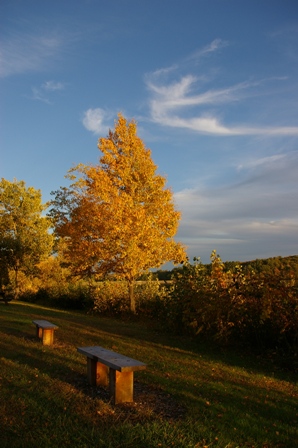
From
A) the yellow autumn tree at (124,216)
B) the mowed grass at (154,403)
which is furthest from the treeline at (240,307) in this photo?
the yellow autumn tree at (124,216)

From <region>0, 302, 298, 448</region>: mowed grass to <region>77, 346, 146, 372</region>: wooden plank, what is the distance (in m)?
0.47

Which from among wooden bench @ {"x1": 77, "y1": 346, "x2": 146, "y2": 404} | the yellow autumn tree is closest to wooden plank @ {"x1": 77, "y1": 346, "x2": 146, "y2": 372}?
wooden bench @ {"x1": 77, "y1": 346, "x2": 146, "y2": 404}

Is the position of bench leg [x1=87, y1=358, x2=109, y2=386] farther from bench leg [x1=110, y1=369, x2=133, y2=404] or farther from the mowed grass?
bench leg [x1=110, y1=369, x2=133, y2=404]

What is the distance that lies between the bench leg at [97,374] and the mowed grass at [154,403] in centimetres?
13

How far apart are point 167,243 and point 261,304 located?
686 centimetres

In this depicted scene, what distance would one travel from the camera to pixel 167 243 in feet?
50.3

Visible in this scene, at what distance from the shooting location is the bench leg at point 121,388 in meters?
5.00

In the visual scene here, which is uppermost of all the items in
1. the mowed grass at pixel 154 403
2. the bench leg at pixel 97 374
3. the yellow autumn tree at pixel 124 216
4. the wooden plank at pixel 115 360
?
the yellow autumn tree at pixel 124 216

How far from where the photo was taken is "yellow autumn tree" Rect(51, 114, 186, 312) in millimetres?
14430

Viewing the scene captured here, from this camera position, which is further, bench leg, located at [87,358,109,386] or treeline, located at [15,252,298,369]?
treeline, located at [15,252,298,369]

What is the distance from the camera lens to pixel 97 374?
230 inches

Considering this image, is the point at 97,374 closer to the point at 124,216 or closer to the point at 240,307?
the point at 240,307

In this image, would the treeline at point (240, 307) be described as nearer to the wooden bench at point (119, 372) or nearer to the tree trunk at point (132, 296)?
the tree trunk at point (132, 296)

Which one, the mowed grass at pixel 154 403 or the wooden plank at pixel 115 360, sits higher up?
the wooden plank at pixel 115 360
